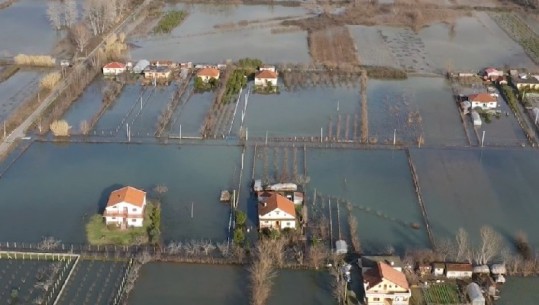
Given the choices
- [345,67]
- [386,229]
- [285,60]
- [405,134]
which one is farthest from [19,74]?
[386,229]

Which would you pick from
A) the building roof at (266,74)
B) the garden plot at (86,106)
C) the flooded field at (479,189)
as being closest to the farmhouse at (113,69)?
the garden plot at (86,106)

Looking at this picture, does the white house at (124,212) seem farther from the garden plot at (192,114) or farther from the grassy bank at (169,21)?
the grassy bank at (169,21)

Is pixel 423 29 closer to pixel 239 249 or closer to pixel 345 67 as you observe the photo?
pixel 345 67

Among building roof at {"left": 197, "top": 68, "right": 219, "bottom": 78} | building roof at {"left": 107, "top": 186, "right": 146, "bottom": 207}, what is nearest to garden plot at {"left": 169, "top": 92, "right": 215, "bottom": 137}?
building roof at {"left": 197, "top": 68, "right": 219, "bottom": 78}

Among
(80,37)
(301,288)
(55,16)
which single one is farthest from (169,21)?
(301,288)

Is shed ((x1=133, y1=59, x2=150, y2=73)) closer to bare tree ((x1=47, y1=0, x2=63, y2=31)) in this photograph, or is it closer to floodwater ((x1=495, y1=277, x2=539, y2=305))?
bare tree ((x1=47, y1=0, x2=63, y2=31))

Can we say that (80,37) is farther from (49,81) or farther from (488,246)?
(488,246)
